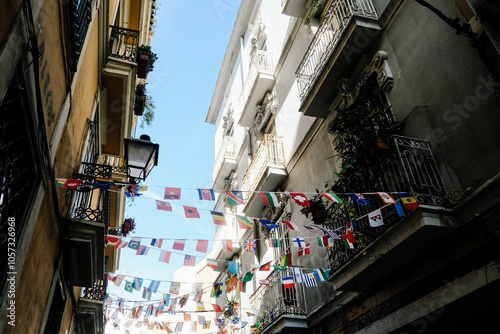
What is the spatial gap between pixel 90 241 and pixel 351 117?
5127mm

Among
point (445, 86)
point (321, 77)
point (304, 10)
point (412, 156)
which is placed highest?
point (304, 10)

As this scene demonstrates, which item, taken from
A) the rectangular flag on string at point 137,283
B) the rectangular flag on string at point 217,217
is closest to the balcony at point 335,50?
the rectangular flag on string at point 217,217

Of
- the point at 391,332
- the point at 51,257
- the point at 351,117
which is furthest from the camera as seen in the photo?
the point at 351,117

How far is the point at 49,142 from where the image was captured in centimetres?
470

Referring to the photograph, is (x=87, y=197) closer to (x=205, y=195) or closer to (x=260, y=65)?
(x=205, y=195)

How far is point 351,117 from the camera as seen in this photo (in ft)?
22.3

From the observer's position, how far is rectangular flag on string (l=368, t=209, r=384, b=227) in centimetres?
549

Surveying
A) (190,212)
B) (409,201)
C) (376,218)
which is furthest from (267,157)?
(409,201)

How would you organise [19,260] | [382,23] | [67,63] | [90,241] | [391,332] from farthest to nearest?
[382,23]
[90,241]
[391,332]
[67,63]
[19,260]

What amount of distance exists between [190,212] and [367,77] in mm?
4625

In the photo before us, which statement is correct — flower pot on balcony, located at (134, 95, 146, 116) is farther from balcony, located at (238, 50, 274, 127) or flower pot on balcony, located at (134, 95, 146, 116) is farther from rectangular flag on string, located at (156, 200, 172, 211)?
rectangular flag on string, located at (156, 200, 172, 211)

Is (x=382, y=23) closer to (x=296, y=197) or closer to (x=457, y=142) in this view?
(x=457, y=142)

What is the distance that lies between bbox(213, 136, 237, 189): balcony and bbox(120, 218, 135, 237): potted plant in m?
6.64

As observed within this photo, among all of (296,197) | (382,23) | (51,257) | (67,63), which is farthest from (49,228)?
(382,23)
